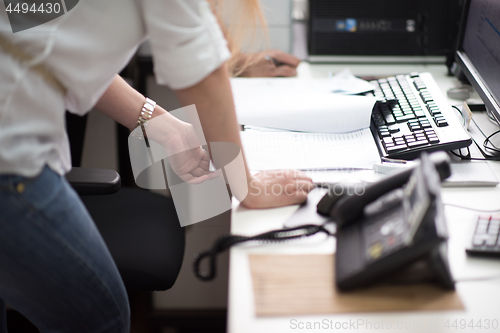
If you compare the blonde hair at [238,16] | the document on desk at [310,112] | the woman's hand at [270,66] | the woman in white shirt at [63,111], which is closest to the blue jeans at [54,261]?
the woman in white shirt at [63,111]

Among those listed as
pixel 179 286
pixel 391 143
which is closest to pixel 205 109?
pixel 391 143

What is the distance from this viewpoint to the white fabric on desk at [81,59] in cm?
49

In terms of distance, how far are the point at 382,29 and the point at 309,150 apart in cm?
62

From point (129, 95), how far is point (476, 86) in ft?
2.75

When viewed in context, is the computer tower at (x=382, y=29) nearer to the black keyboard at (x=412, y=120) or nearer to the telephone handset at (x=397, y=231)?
the black keyboard at (x=412, y=120)

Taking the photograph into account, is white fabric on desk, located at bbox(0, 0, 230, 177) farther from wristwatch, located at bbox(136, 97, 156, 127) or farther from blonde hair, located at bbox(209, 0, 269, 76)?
wristwatch, located at bbox(136, 97, 156, 127)

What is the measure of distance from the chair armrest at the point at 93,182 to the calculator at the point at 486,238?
700mm

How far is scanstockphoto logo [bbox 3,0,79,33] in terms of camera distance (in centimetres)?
50

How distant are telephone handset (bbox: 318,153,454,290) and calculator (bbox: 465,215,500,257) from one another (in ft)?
0.34

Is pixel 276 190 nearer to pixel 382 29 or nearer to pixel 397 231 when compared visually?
pixel 397 231

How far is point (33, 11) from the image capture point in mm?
504

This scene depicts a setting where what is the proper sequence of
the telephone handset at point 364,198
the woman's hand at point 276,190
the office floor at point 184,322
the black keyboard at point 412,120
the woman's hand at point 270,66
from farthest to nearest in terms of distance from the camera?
the office floor at point 184,322
the woman's hand at point 270,66
the black keyboard at point 412,120
the woman's hand at point 276,190
the telephone handset at point 364,198

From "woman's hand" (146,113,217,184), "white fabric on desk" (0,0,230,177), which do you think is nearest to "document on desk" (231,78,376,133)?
"woman's hand" (146,113,217,184)

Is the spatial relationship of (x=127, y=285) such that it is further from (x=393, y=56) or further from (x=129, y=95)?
(x=393, y=56)
